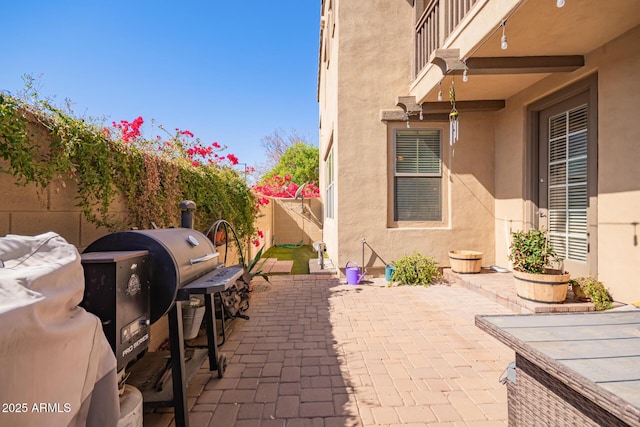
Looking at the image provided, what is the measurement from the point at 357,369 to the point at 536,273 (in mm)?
2713

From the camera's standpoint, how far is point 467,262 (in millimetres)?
5633

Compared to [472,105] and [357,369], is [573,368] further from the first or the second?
[472,105]

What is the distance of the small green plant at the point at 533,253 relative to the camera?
3.97m

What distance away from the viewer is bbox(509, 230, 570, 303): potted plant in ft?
12.4

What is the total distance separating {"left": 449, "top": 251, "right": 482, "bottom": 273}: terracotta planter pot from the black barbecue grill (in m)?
4.52

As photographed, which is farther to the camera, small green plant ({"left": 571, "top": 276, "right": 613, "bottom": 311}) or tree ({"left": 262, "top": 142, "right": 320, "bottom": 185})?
tree ({"left": 262, "top": 142, "right": 320, "bottom": 185})

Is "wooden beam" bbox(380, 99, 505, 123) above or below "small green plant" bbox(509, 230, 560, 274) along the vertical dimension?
above

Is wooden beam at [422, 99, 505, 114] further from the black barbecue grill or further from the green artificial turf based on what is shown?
the black barbecue grill

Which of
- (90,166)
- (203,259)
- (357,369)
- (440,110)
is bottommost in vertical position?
(357,369)

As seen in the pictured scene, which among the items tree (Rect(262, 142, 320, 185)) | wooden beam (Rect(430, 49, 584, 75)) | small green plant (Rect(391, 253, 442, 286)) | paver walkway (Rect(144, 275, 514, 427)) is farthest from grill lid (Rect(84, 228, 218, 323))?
tree (Rect(262, 142, 320, 185))

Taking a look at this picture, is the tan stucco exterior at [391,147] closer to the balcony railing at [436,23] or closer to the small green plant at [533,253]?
the balcony railing at [436,23]

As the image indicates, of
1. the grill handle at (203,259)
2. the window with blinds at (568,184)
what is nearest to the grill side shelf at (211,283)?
the grill handle at (203,259)

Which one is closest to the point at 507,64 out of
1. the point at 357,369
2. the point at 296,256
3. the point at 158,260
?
the point at 357,369

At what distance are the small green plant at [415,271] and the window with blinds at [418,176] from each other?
84 cm
